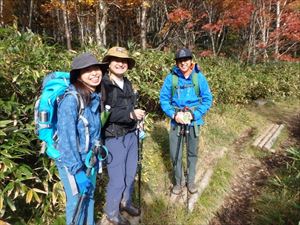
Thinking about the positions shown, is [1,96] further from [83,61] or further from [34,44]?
[83,61]

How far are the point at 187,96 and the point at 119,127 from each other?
4.25 ft

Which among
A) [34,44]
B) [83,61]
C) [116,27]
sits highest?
[116,27]

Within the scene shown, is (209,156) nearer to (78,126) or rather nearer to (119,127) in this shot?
(119,127)

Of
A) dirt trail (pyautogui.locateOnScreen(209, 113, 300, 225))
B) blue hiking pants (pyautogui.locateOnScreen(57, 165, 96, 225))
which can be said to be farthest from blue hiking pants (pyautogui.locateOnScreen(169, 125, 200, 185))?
blue hiking pants (pyautogui.locateOnScreen(57, 165, 96, 225))

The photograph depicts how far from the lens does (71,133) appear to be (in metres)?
2.60

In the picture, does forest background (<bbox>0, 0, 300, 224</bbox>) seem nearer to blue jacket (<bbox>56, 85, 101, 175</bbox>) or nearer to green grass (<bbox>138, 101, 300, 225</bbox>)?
green grass (<bbox>138, 101, 300, 225</bbox>)

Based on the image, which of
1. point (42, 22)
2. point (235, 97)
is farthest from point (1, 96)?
point (42, 22)

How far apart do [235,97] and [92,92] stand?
8558 mm

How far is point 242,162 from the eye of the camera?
7023 millimetres

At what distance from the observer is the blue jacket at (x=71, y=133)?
2574mm

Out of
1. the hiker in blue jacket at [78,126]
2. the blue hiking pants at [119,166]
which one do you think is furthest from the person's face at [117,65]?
the blue hiking pants at [119,166]

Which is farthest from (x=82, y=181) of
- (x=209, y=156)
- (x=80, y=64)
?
(x=209, y=156)

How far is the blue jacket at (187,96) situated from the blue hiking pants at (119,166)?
3.25 ft

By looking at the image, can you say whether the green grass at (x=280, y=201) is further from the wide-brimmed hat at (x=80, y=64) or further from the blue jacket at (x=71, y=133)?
the wide-brimmed hat at (x=80, y=64)
